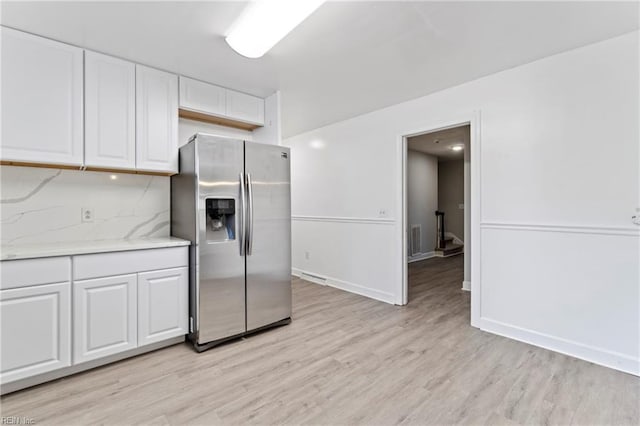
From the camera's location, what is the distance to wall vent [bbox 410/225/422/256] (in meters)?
6.37

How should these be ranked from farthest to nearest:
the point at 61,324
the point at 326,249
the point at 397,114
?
the point at 326,249, the point at 397,114, the point at 61,324

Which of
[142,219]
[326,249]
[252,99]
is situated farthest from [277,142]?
[326,249]

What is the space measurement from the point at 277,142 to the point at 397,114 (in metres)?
1.47

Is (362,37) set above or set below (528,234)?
above

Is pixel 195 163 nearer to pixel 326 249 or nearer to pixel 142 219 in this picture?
pixel 142 219

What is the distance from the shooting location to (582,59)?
7.39 feet

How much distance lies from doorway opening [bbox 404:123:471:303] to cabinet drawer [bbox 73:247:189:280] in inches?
119

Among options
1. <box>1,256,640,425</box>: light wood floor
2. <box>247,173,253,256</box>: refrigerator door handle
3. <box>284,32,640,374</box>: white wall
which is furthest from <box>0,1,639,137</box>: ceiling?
<box>1,256,640,425</box>: light wood floor

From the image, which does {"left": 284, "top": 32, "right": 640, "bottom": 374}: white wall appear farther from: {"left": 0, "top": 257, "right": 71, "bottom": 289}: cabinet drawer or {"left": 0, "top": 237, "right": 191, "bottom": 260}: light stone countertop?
{"left": 0, "top": 257, "right": 71, "bottom": 289}: cabinet drawer

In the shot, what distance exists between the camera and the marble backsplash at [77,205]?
222 cm

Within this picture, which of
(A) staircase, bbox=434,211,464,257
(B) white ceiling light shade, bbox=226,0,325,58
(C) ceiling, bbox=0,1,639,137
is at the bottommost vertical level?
(A) staircase, bbox=434,211,464,257

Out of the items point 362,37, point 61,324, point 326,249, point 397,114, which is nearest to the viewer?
point 61,324

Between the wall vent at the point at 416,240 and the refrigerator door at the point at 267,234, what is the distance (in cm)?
414

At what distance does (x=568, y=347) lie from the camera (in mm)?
2318
